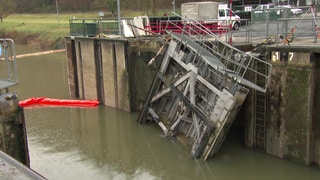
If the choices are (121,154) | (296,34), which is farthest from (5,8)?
(296,34)

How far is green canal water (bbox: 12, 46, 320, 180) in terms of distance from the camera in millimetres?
A: 12727

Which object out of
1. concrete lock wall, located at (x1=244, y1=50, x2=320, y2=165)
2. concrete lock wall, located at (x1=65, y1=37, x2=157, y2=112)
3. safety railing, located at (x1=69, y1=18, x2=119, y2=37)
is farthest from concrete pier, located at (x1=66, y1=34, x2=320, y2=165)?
safety railing, located at (x1=69, y1=18, x2=119, y2=37)

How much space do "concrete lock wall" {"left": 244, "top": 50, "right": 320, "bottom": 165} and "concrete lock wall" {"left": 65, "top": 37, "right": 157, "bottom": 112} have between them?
293 inches

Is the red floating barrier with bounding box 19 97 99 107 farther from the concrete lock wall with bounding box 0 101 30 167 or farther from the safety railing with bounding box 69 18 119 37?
the concrete lock wall with bounding box 0 101 30 167

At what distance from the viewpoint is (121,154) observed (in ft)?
48.5

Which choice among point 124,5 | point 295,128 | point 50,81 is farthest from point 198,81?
point 124,5

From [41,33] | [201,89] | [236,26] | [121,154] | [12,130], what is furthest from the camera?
[41,33]

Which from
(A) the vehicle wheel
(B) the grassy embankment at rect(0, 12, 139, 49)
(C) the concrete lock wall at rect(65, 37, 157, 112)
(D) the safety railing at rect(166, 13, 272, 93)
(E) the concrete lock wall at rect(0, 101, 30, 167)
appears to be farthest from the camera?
(B) the grassy embankment at rect(0, 12, 139, 49)

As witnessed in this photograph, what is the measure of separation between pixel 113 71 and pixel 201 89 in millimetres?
7447

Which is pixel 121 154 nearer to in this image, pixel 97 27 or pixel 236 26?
pixel 97 27

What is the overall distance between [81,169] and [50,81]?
54.4 ft

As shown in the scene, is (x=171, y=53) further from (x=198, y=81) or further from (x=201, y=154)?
(x=201, y=154)

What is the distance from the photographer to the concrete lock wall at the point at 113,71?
19.4 meters

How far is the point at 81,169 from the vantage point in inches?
527
